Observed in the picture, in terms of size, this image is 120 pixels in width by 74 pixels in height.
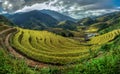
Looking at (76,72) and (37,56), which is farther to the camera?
(37,56)

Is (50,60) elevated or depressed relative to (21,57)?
depressed

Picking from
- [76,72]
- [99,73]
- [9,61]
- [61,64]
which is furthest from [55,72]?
[9,61]

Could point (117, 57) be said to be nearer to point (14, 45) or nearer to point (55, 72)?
point (55, 72)

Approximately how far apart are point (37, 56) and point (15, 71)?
273 feet

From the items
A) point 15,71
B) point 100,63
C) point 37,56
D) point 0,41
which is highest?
point 0,41

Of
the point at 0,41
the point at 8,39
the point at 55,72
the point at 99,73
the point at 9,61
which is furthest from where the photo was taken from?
the point at 8,39

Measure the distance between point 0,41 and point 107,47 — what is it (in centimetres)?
5179

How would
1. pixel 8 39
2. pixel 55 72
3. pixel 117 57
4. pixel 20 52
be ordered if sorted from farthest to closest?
pixel 8 39 → pixel 20 52 → pixel 55 72 → pixel 117 57

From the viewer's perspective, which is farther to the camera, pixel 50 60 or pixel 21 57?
pixel 50 60

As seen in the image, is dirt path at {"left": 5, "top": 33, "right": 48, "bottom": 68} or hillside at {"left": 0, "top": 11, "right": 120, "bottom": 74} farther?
dirt path at {"left": 5, "top": 33, "right": 48, "bottom": 68}

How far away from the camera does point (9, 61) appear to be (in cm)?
4866

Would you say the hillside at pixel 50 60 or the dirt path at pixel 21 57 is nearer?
the hillside at pixel 50 60

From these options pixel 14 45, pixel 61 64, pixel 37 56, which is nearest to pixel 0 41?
pixel 14 45

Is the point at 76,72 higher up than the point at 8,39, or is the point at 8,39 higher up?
the point at 8,39
